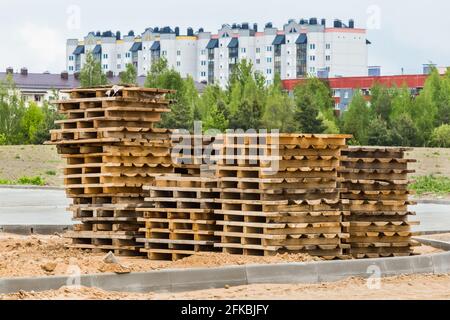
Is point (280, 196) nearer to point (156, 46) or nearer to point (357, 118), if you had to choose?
point (357, 118)

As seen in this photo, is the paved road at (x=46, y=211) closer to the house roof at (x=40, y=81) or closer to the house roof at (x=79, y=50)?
the house roof at (x=40, y=81)

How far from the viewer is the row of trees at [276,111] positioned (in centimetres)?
7919

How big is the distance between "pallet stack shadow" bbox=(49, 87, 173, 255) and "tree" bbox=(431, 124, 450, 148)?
6428 cm

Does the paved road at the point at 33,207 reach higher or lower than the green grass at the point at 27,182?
higher

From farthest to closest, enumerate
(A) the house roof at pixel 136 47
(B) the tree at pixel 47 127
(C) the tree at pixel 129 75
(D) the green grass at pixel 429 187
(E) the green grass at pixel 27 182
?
(A) the house roof at pixel 136 47
(C) the tree at pixel 129 75
(B) the tree at pixel 47 127
(E) the green grass at pixel 27 182
(D) the green grass at pixel 429 187

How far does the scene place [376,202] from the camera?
17.0 meters

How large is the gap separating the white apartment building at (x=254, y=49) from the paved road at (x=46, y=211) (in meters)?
123

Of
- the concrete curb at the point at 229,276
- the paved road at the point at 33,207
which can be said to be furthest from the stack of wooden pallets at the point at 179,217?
the paved road at the point at 33,207

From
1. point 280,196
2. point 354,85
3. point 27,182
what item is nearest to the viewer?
point 280,196

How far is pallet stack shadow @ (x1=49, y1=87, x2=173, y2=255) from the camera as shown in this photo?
1773 cm

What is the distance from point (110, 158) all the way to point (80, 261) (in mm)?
2647

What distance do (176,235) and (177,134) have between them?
2.00m

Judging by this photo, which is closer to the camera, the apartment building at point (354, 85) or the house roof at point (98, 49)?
the apartment building at point (354, 85)

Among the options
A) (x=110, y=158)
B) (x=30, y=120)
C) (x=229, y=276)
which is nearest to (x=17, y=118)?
(x=30, y=120)
